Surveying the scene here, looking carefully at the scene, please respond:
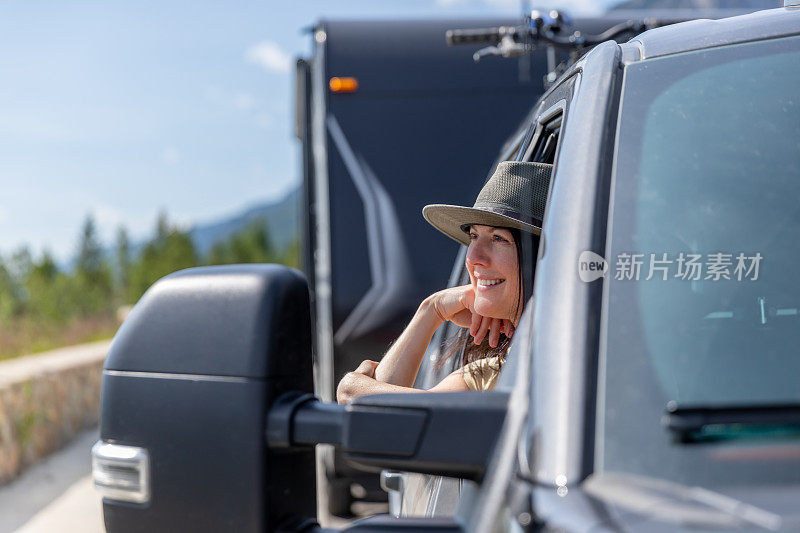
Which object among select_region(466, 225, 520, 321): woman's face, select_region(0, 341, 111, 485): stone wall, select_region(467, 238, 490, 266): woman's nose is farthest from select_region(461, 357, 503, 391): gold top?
select_region(0, 341, 111, 485): stone wall

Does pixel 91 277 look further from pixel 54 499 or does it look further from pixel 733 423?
pixel 733 423

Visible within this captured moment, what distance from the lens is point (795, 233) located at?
146 cm

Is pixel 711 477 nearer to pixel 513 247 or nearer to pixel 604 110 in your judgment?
pixel 604 110

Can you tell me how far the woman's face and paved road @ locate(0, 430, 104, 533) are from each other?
454 cm

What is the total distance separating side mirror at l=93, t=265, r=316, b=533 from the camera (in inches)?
52.5

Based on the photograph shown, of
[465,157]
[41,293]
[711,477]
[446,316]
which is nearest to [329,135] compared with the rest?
[465,157]

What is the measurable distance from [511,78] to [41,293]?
27.1 m

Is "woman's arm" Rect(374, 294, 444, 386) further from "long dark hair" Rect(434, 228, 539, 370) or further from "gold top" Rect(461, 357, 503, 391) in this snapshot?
"gold top" Rect(461, 357, 503, 391)

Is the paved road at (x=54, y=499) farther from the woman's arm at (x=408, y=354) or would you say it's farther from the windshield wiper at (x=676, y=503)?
the windshield wiper at (x=676, y=503)

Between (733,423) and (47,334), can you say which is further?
(47,334)

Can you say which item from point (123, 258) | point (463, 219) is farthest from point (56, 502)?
point (123, 258)

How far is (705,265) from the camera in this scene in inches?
54.9

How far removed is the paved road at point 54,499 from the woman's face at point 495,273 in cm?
454

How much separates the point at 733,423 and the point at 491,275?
4.18 ft
